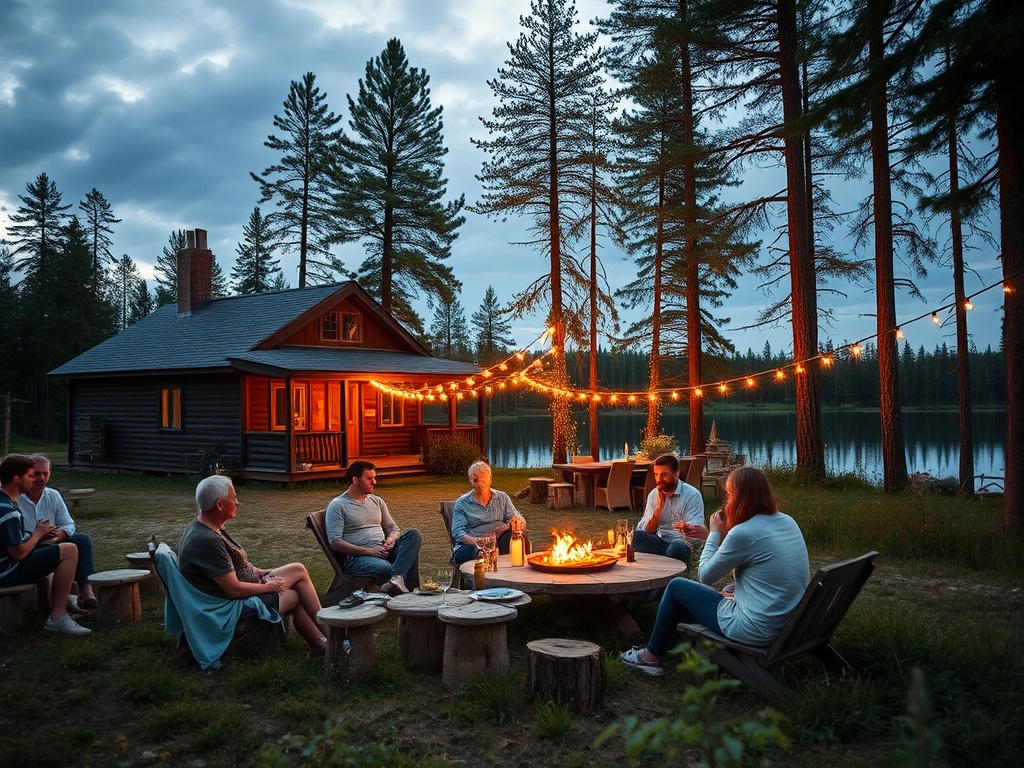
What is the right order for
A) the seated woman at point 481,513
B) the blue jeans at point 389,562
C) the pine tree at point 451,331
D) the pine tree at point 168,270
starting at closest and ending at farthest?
the blue jeans at point 389,562 < the seated woman at point 481,513 < the pine tree at point 168,270 < the pine tree at point 451,331

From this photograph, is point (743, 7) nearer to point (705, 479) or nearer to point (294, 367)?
point (705, 479)

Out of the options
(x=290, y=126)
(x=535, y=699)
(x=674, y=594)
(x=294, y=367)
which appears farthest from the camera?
(x=290, y=126)

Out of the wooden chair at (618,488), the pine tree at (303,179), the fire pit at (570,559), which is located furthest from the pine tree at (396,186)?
the fire pit at (570,559)

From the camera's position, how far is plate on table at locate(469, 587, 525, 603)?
5137 millimetres

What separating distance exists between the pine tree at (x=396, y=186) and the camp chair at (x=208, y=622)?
2190 cm

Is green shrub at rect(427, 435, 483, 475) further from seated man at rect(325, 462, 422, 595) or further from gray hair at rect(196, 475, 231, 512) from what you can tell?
gray hair at rect(196, 475, 231, 512)

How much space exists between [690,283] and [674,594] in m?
15.2

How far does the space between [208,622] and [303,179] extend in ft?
87.4

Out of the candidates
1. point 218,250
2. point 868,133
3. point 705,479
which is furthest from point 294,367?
point 218,250

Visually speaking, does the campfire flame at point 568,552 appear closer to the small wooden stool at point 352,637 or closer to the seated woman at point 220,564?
the small wooden stool at point 352,637

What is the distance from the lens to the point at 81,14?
11695mm

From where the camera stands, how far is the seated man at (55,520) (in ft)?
19.9

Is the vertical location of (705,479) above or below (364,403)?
below

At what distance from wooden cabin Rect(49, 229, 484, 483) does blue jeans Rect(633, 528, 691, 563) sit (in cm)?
1119
